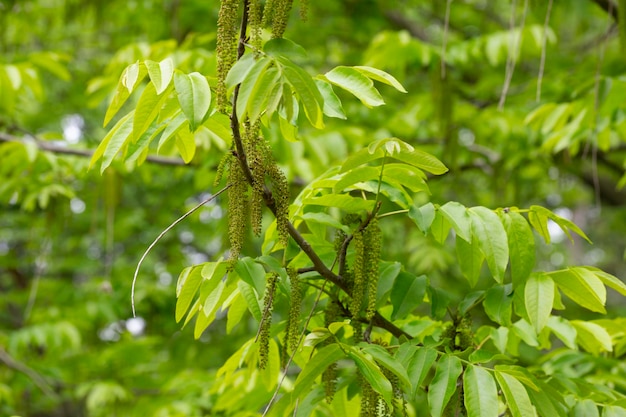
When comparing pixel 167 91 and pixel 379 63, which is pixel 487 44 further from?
pixel 167 91

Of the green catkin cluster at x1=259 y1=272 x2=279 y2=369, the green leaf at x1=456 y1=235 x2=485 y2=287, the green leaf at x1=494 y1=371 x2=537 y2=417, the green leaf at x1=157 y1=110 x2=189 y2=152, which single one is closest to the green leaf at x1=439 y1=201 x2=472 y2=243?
the green leaf at x1=456 y1=235 x2=485 y2=287

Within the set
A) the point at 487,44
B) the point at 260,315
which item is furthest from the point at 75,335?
the point at 260,315

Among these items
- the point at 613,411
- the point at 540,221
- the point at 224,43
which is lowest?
the point at 613,411

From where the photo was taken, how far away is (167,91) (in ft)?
5.55

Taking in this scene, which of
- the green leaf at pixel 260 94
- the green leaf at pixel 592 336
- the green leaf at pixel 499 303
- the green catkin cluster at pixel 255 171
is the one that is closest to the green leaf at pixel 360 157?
the green catkin cluster at pixel 255 171

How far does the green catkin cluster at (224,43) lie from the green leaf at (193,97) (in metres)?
0.04

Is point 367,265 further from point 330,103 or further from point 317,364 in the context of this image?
point 330,103

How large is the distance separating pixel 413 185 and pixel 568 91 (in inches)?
109

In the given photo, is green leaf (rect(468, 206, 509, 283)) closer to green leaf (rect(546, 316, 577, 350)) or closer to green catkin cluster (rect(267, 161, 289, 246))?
green catkin cluster (rect(267, 161, 289, 246))

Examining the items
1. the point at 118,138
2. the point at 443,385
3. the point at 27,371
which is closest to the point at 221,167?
the point at 118,138

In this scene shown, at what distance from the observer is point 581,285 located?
1989 millimetres

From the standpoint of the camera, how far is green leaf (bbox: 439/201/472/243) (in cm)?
182

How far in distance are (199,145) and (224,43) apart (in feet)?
8.74

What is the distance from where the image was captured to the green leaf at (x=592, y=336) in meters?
2.38
